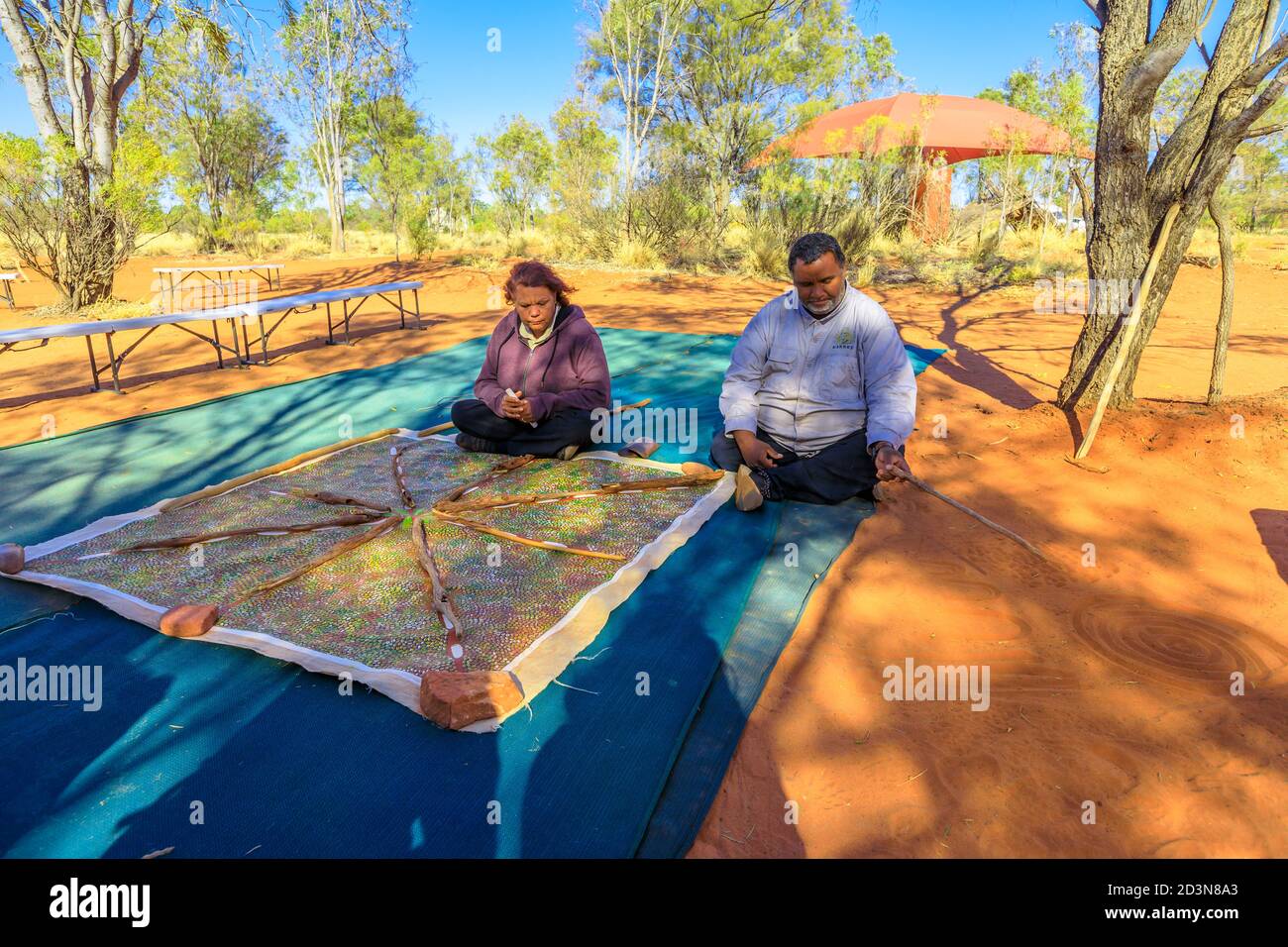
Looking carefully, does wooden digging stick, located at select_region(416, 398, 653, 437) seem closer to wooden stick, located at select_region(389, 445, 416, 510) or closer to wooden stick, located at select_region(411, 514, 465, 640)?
wooden stick, located at select_region(389, 445, 416, 510)

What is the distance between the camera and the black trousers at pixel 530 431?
3514 mm

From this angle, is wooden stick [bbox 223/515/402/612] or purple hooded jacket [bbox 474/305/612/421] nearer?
wooden stick [bbox 223/515/402/612]

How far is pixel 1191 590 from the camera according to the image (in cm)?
245

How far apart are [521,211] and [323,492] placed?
25404 mm

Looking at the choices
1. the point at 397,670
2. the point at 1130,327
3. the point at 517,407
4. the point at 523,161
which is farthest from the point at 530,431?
the point at 523,161

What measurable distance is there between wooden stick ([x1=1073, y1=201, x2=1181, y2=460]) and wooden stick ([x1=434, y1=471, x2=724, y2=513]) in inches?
78.3

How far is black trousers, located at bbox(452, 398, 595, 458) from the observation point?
3.51 metres

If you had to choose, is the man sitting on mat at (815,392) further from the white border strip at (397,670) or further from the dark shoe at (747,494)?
the white border strip at (397,670)

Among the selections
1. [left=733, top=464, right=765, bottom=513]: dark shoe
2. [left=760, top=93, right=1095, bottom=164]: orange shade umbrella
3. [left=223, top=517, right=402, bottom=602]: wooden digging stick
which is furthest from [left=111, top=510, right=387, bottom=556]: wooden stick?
[left=760, top=93, right=1095, bottom=164]: orange shade umbrella

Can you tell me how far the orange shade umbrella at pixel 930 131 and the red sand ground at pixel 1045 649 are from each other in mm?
10893

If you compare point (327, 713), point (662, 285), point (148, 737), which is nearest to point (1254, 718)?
point (327, 713)

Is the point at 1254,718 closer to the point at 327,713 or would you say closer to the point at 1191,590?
the point at 1191,590

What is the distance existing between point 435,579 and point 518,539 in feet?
1.34

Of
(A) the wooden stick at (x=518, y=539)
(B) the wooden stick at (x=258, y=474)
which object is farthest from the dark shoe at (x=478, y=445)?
(A) the wooden stick at (x=518, y=539)
